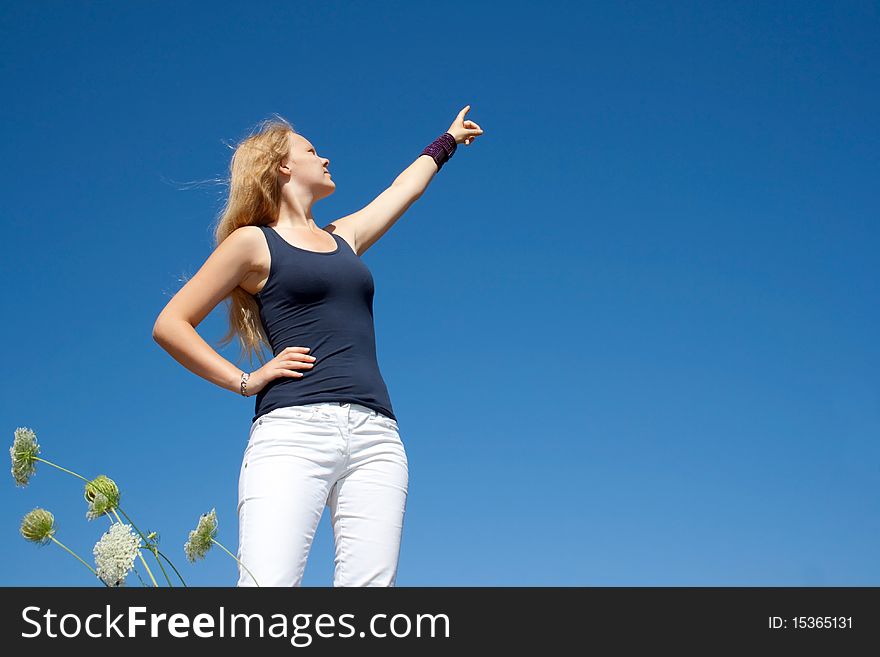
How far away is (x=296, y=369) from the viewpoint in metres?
3.68

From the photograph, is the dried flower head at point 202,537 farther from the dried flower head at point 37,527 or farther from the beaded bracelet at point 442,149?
the beaded bracelet at point 442,149

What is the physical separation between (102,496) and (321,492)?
0.97 meters

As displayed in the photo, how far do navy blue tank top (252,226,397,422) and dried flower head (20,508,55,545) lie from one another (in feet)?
3.42

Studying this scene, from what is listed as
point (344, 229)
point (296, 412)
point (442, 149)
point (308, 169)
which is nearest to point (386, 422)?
point (296, 412)

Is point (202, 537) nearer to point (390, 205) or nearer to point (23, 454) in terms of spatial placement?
point (23, 454)

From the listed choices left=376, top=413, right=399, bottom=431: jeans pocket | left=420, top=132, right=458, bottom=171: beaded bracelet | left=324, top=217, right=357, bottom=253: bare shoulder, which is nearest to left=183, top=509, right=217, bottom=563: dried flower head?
left=376, top=413, right=399, bottom=431: jeans pocket

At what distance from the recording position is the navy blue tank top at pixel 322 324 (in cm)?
364

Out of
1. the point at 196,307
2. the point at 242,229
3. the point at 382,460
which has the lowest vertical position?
the point at 382,460

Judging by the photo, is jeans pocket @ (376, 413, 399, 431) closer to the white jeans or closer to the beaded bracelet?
the white jeans

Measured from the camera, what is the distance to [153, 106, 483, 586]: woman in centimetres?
339
